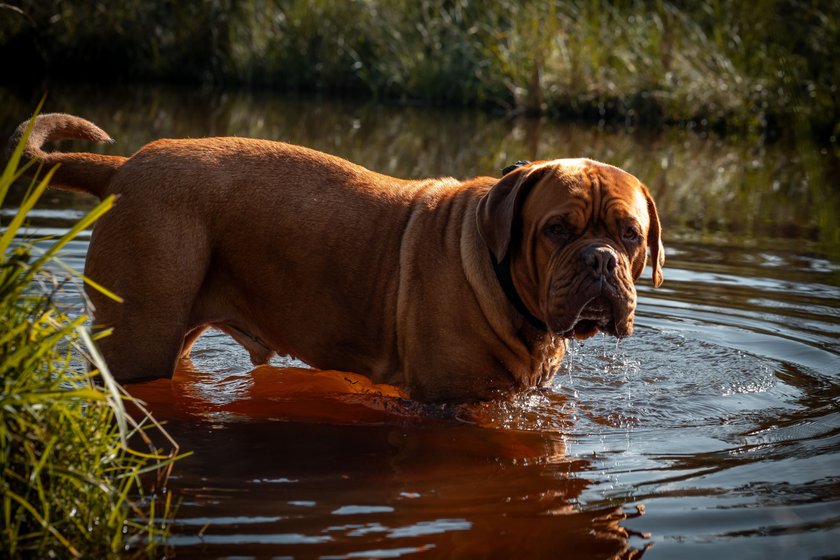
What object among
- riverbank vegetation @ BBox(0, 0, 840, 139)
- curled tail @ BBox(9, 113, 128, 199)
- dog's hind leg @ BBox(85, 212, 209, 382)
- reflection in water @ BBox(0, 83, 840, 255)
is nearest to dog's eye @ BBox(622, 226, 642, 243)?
dog's hind leg @ BBox(85, 212, 209, 382)

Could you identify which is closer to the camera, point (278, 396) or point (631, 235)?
point (631, 235)

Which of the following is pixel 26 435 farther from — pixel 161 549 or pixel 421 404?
pixel 421 404

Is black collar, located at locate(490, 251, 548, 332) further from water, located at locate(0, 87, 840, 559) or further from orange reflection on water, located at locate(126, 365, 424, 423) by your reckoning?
orange reflection on water, located at locate(126, 365, 424, 423)

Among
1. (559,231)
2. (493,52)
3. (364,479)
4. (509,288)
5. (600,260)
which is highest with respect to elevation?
(493,52)

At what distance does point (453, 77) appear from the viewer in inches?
720

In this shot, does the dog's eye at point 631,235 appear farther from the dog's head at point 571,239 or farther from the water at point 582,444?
the water at point 582,444

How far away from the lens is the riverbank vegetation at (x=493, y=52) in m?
16.6

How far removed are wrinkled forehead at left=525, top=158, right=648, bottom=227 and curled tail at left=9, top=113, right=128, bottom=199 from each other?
73.5 inches

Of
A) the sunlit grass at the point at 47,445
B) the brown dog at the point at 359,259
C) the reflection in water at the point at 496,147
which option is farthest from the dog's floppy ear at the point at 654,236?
the reflection in water at the point at 496,147

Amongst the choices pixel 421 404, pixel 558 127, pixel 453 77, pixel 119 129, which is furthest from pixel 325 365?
pixel 453 77

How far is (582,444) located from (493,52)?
536 inches

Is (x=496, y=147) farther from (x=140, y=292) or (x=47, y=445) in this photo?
(x=47, y=445)

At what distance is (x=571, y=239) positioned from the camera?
470 cm

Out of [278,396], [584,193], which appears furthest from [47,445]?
[278,396]
